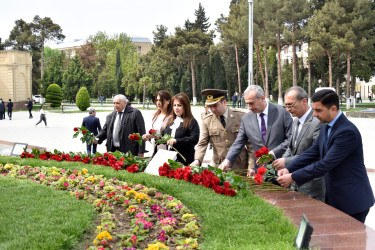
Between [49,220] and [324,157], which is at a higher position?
[324,157]

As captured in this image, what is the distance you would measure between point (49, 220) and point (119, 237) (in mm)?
866

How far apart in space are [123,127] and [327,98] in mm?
3854

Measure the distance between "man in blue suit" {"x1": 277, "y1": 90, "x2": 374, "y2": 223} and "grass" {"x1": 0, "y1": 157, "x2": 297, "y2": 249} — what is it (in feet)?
1.49

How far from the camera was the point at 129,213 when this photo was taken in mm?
3791

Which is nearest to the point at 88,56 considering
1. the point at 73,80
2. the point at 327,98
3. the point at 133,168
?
the point at 73,80

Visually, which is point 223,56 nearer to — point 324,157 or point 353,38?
point 353,38

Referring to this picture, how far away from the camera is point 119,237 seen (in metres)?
3.22

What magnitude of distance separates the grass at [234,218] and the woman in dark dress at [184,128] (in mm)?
808

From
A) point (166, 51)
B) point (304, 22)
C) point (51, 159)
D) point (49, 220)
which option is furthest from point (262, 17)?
point (49, 220)

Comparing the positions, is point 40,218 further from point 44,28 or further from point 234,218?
point 44,28

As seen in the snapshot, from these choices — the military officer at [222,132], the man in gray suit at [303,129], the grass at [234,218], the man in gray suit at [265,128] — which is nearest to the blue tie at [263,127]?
the man in gray suit at [265,128]

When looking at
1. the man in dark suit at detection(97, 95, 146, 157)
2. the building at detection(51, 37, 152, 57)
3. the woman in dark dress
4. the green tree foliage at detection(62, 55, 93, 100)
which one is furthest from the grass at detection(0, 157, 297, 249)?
the building at detection(51, 37, 152, 57)

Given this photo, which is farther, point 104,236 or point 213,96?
point 213,96

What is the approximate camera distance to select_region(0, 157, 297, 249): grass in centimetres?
283
